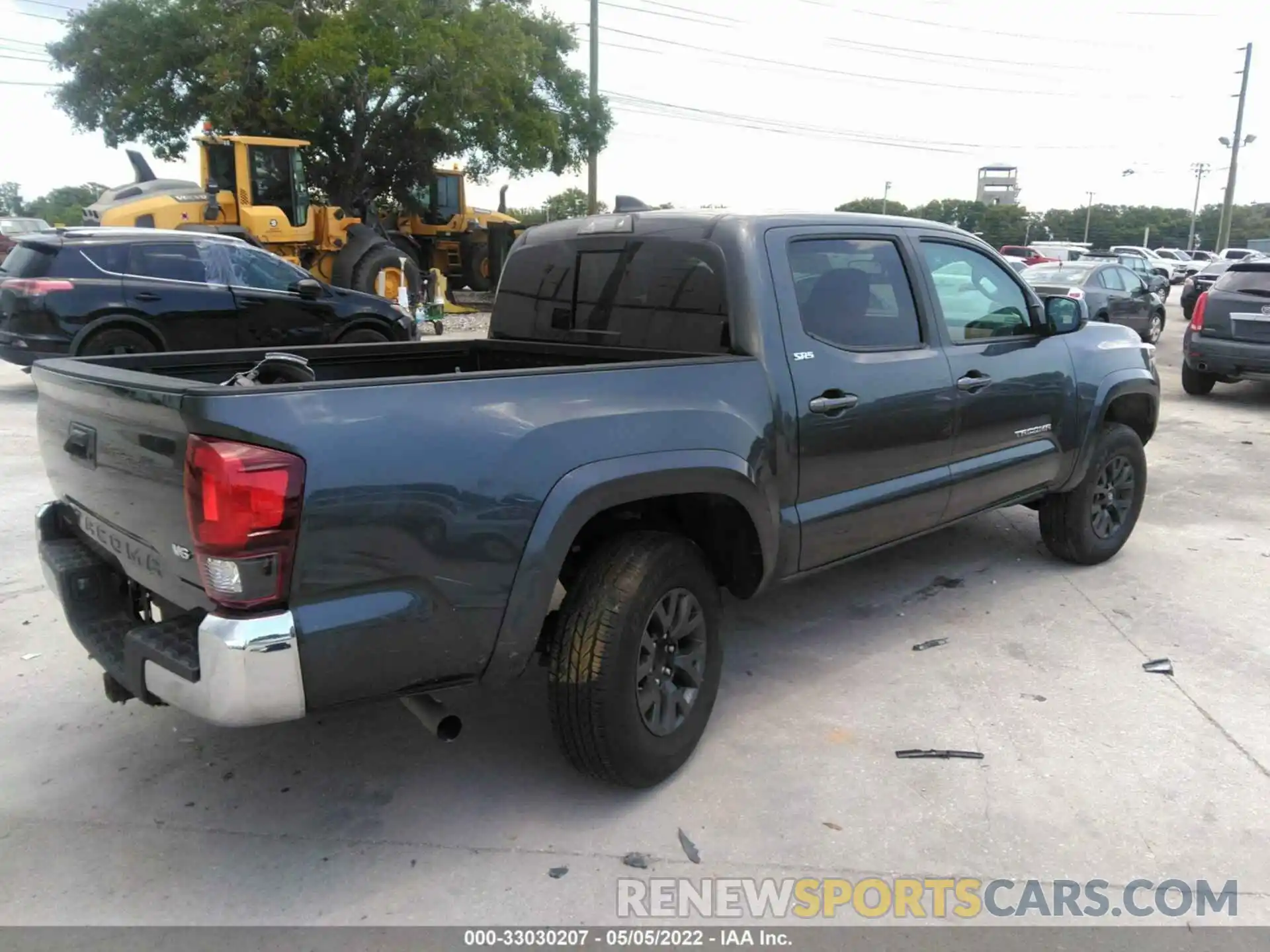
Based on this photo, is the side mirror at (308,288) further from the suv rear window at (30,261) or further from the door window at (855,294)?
the door window at (855,294)

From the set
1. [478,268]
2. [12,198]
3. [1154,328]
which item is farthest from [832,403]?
[12,198]

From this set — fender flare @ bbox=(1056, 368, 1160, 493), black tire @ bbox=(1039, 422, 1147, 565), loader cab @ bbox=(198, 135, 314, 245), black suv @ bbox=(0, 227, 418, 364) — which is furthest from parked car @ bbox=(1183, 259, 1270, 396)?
loader cab @ bbox=(198, 135, 314, 245)

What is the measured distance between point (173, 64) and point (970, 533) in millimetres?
24955

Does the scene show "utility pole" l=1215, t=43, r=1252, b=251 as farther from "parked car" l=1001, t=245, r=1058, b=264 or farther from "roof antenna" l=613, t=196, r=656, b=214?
"roof antenna" l=613, t=196, r=656, b=214

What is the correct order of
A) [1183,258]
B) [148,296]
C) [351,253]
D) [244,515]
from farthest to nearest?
[1183,258] < [351,253] < [148,296] < [244,515]

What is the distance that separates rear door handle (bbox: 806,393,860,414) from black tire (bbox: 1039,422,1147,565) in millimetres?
2214

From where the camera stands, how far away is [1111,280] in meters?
15.3

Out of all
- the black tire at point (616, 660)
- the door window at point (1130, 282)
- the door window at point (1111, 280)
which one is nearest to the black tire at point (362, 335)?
the black tire at point (616, 660)

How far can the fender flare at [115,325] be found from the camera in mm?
9102

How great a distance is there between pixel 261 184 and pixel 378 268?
2.51 meters

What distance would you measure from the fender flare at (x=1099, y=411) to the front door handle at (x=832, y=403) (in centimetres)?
203

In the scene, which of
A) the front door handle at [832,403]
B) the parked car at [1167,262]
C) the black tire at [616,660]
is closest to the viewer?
the black tire at [616,660]

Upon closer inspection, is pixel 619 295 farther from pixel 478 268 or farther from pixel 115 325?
pixel 478 268

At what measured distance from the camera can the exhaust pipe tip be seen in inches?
107
